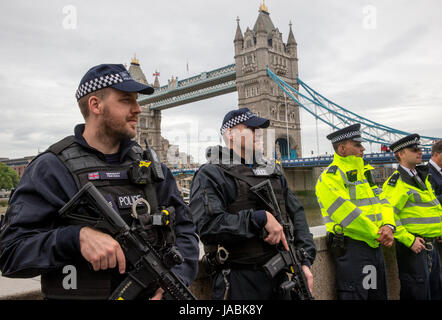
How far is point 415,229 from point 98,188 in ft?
9.87

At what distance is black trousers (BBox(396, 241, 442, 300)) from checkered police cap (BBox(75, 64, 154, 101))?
9.41 ft

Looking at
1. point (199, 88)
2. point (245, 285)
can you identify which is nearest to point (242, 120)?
point (245, 285)

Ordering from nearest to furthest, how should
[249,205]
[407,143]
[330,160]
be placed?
[249,205], [407,143], [330,160]

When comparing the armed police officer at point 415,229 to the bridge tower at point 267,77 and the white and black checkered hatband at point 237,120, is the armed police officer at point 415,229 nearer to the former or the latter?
the white and black checkered hatband at point 237,120

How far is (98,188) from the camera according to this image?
4.72 feet

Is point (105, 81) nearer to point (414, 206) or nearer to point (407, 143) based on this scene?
point (414, 206)

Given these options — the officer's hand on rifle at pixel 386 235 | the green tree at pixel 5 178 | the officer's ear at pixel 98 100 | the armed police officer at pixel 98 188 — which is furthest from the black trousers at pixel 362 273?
the green tree at pixel 5 178

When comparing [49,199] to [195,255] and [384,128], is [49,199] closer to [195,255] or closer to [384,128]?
[195,255]

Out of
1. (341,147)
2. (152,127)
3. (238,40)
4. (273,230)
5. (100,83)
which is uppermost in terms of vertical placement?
(238,40)

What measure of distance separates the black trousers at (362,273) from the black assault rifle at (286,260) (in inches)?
36.9

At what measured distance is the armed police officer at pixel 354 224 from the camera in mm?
2848

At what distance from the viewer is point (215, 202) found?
2068 millimetres

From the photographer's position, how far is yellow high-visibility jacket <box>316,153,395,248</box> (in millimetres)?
2846

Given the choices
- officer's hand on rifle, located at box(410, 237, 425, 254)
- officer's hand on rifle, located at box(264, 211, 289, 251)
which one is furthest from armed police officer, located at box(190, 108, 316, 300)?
officer's hand on rifle, located at box(410, 237, 425, 254)
